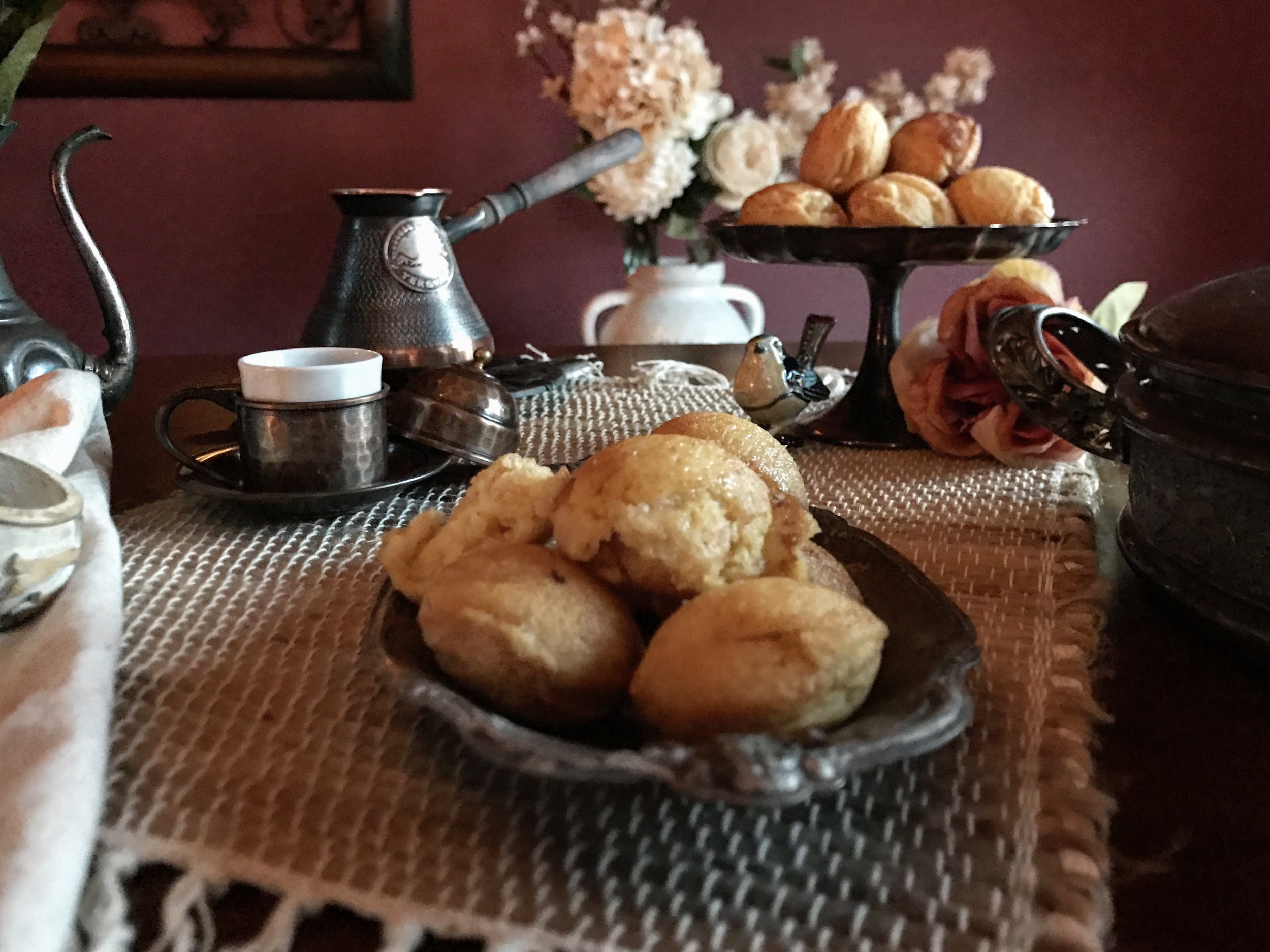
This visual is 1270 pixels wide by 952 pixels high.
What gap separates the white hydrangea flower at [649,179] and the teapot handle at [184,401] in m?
0.76

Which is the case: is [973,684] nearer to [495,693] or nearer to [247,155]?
[495,693]

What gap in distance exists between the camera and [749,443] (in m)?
0.50

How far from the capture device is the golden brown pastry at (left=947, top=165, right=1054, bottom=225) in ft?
2.60

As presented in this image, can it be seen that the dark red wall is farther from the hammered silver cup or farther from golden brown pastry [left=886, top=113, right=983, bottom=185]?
the hammered silver cup

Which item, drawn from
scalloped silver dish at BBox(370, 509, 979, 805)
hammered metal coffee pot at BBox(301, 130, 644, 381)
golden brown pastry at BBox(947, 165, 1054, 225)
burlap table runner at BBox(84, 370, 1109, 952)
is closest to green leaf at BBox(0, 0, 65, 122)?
hammered metal coffee pot at BBox(301, 130, 644, 381)

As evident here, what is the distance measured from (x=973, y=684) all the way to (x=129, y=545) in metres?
0.48

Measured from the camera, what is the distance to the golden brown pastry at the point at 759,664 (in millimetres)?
303

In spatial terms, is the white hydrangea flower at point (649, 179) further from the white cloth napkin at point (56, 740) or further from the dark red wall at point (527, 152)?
the white cloth napkin at point (56, 740)

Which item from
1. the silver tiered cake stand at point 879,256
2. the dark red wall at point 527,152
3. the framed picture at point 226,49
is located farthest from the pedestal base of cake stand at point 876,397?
the framed picture at point 226,49

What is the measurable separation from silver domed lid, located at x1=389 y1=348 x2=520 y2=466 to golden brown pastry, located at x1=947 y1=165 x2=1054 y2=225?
1.41 feet

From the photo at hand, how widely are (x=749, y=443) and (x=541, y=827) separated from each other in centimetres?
25

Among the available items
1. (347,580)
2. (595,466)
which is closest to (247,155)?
(347,580)

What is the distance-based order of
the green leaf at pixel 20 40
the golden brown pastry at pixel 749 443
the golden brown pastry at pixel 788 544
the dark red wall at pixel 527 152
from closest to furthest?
1. the golden brown pastry at pixel 788 544
2. the golden brown pastry at pixel 749 443
3. the green leaf at pixel 20 40
4. the dark red wall at pixel 527 152

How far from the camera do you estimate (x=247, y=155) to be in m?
1.74
